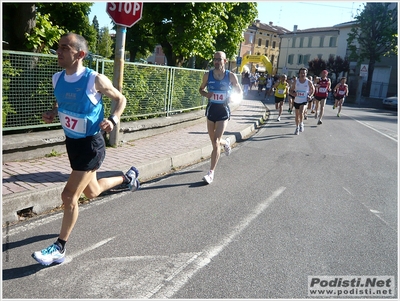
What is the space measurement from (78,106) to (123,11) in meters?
3.97

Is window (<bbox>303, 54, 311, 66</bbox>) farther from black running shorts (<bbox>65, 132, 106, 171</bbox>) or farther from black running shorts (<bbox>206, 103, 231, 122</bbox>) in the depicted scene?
black running shorts (<bbox>65, 132, 106, 171</bbox>)

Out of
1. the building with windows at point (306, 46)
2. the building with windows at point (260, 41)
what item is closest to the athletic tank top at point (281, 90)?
the building with windows at point (306, 46)

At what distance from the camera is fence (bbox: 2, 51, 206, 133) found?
19.1 feet

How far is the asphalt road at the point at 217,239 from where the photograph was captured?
9.73ft

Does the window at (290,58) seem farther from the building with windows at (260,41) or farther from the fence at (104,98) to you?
the fence at (104,98)

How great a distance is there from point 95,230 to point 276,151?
5.93 meters

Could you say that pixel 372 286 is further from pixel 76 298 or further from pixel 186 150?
pixel 186 150

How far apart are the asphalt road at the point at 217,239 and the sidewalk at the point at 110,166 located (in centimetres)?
29

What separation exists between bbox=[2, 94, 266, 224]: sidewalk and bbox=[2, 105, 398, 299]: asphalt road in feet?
0.96

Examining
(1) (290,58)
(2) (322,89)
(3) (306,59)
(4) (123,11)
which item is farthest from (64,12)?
(1) (290,58)

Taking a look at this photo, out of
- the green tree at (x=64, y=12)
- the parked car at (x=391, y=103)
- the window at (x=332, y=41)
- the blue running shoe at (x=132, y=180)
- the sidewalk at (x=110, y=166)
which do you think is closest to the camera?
the sidewalk at (x=110, y=166)

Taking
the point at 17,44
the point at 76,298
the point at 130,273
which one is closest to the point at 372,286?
the point at 130,273

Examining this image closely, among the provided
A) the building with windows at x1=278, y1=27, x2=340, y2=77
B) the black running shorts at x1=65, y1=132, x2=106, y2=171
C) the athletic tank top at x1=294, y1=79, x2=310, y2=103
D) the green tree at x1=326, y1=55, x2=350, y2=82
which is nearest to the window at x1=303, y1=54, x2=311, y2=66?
the building with windows at x1=278, y1=27, x2=340, y2=77

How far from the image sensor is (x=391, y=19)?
124 ft
